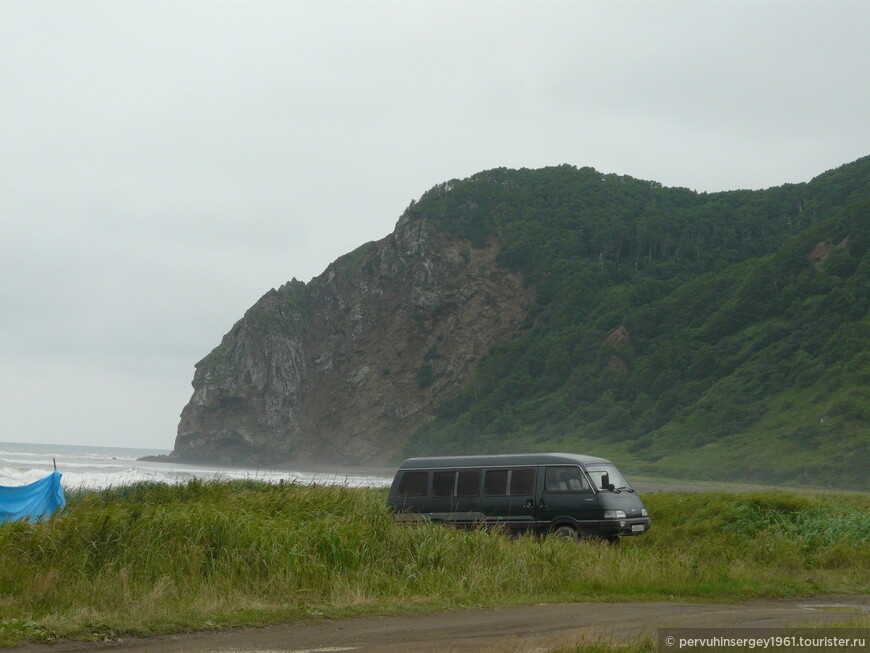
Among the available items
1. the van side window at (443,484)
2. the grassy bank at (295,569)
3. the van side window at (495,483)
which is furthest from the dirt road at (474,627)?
the van side window at (443,484)

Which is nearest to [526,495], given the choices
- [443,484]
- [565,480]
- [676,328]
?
[565,480]

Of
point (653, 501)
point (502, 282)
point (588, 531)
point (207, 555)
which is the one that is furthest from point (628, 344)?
point (207, 555)

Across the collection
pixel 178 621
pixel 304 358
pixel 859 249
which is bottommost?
pixel 178 621

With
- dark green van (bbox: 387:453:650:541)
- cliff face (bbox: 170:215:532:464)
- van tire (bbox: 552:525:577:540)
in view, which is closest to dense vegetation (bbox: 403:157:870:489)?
cliff face (bbox: 170:215:532:464)

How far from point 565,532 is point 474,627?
8.87 metres

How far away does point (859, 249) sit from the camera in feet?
300

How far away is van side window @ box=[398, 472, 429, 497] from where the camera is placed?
805 inches

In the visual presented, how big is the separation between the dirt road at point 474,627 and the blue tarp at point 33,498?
42.9ft

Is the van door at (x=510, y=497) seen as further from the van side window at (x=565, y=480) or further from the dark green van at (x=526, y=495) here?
the van side window at (x=565, y=480)

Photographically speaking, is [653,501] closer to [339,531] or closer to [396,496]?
[396,496]

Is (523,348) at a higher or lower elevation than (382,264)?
lower

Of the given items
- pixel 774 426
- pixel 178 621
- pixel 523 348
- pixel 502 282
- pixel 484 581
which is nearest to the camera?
pixel 178 621

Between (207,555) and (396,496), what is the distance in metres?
8.05

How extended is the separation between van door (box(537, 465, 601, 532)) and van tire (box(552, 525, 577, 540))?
0.13 metres
